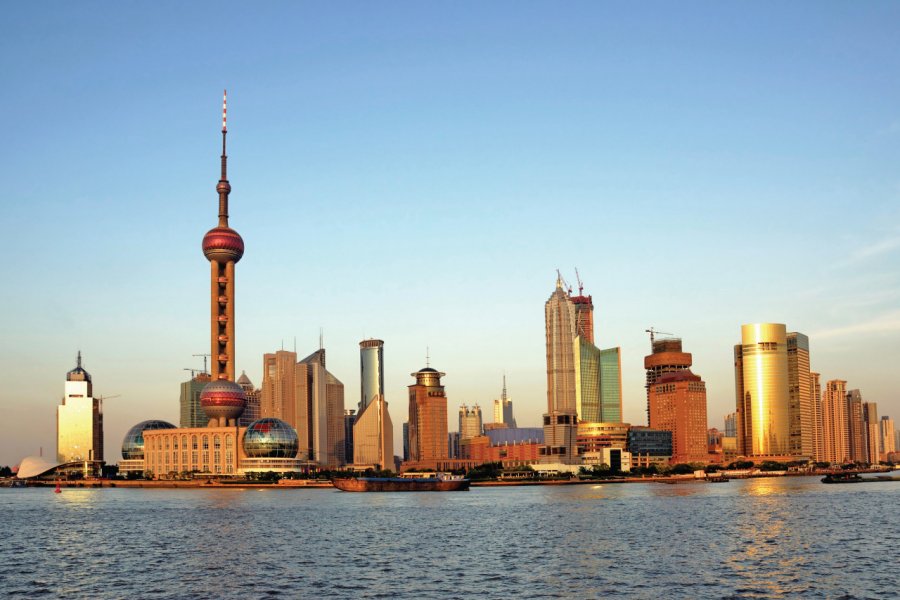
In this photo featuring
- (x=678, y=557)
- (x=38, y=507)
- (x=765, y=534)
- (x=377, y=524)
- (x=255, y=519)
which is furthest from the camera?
(x=38, y=507)

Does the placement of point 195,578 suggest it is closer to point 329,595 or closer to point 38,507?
point 329,595

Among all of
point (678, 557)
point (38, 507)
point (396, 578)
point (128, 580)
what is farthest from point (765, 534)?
point (38, 507)

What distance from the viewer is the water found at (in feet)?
241

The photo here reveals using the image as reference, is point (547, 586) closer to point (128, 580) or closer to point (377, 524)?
point (128, 580)

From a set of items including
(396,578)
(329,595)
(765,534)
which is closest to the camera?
(329,595)

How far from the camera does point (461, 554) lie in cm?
9531

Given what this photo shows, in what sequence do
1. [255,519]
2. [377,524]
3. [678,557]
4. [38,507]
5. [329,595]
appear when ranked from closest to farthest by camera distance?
[329,595], [678,557], [377,524], [255,519], [38,507]

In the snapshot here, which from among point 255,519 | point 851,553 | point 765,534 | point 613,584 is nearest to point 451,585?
point 613,584

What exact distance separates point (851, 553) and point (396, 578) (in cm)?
4335

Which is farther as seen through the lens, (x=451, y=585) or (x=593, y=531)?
(x=593, y=531)

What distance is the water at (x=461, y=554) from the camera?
7338 centimetres

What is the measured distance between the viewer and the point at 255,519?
14588 centimetres

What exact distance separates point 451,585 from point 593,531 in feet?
153

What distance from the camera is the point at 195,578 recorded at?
79.3 m
